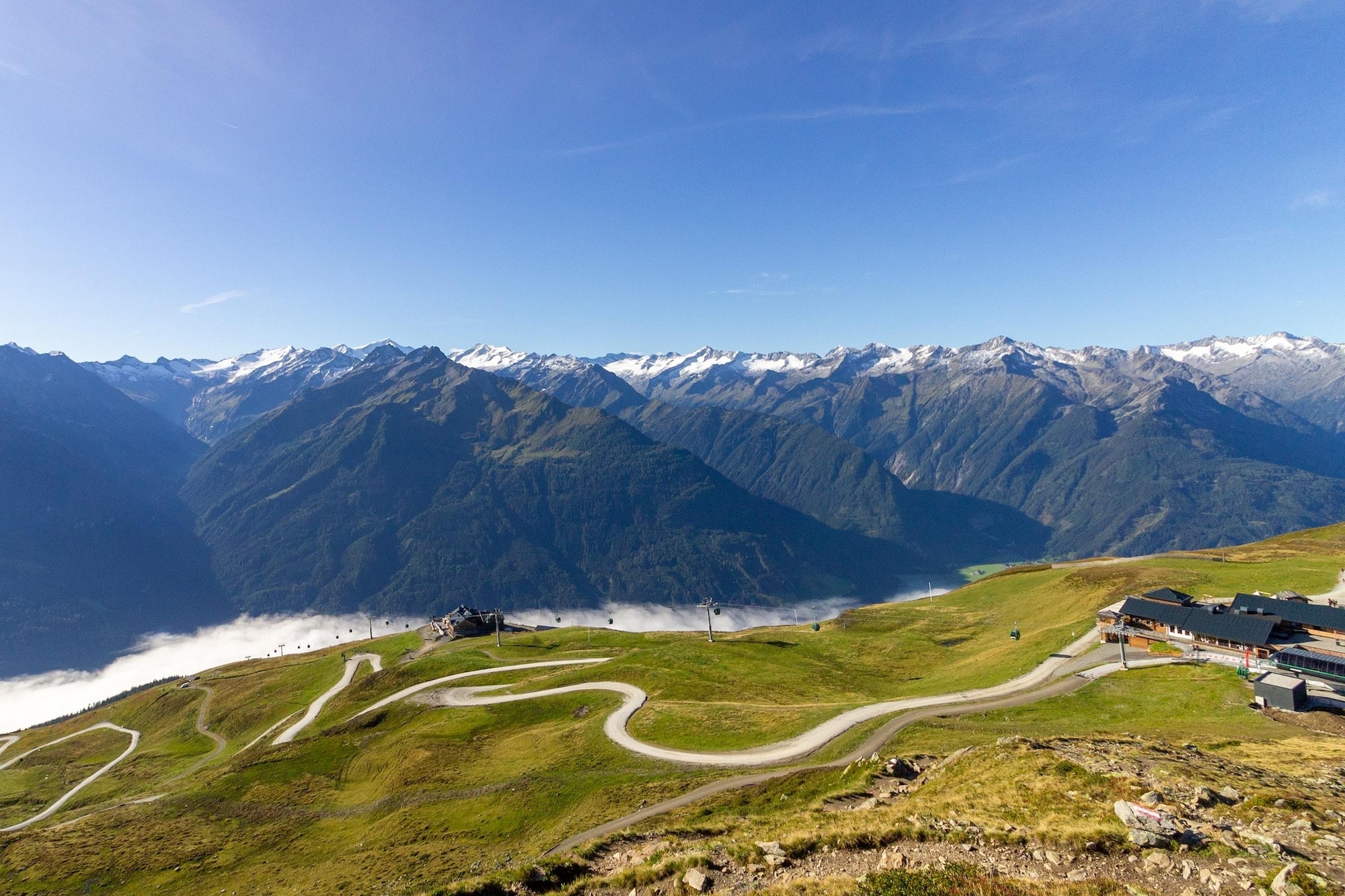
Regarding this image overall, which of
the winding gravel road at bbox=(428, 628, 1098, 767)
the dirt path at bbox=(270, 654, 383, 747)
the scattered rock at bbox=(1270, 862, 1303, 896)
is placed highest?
the scattered rock at bbox=(1270, 862, 1303, 896)

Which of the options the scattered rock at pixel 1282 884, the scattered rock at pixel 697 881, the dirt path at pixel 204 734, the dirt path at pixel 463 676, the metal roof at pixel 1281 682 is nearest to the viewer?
the scattered rock at pixel 1282 884

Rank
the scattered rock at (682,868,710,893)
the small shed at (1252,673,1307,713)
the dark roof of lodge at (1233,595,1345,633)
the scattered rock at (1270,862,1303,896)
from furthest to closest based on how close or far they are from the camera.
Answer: the dark roof of lodge at (1233,595,1345,633), the small shed at (1252,673,1307,713), the scattered rock at (682,868,710,893), the scattered rock at (1270,862,1303,896)

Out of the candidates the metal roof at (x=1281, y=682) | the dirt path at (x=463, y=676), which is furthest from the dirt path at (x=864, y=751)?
the dirt path at (x=463, y=676)

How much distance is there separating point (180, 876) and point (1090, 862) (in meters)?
72.0

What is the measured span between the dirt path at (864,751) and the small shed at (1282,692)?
15945mm

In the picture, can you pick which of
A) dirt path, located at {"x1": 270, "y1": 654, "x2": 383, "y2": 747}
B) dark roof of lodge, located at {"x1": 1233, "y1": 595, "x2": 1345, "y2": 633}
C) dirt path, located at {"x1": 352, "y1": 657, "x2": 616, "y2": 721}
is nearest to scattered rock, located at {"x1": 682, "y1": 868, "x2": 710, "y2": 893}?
dirt path, located at {"x1": 352, "y1": 657, "x2": 616, "y2": 721}

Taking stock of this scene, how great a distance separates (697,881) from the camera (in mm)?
27953

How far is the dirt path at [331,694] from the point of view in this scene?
95.9m

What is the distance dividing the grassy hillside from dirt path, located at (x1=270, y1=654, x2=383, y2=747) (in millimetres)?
2821

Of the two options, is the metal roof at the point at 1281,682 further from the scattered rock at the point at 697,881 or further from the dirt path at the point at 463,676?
the dirt path at the point at 463,676

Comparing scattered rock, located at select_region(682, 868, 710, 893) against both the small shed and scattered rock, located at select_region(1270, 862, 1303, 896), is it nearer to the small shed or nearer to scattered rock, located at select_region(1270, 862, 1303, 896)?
scattered rock, located at select_region(1270, 862, 1303, 896)

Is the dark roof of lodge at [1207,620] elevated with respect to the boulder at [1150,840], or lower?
lower

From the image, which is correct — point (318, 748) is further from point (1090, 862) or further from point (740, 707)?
point (1090, 862)

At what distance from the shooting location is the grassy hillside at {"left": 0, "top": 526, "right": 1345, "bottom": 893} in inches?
2108
